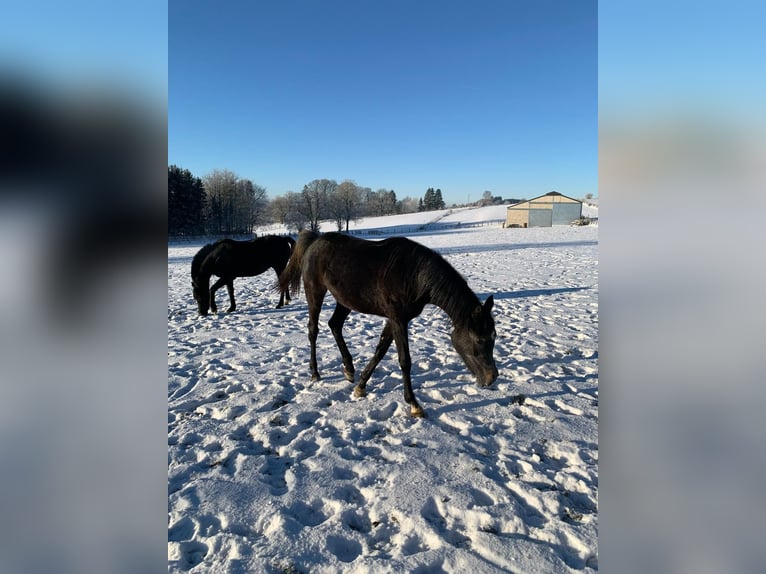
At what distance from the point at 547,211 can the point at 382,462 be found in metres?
58.6

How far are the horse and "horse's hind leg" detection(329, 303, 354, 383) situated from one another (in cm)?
1

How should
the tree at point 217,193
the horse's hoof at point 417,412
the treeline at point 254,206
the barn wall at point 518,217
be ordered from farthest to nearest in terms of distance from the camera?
the barn wall at point 518,217, the tree at point 217,193, the treeline at point 254,206, the horse's hoof at point 417,412

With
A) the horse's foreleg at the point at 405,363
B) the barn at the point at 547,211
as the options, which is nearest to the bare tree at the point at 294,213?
the barn at the point at 547,211

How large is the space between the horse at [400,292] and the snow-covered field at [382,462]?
52 centimetres

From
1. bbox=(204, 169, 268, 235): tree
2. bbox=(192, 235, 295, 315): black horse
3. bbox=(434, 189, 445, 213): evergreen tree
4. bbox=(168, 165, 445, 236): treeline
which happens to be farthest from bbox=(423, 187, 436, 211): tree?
bbox=(192, 235, 295, 315): black horse

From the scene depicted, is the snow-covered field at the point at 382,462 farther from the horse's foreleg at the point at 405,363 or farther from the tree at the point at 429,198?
the tree at the point at 429,198

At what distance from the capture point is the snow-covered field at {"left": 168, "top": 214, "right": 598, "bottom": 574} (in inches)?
86.4

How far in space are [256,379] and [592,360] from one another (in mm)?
4631

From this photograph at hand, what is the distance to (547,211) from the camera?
2154 inches

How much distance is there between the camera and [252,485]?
2764 mm

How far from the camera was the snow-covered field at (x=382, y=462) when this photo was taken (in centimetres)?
219

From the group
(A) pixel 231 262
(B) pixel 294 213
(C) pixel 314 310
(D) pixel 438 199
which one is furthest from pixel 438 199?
(C) pixel 314 310

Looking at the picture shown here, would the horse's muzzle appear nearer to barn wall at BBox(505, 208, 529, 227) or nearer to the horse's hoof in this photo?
the horse's hoof
